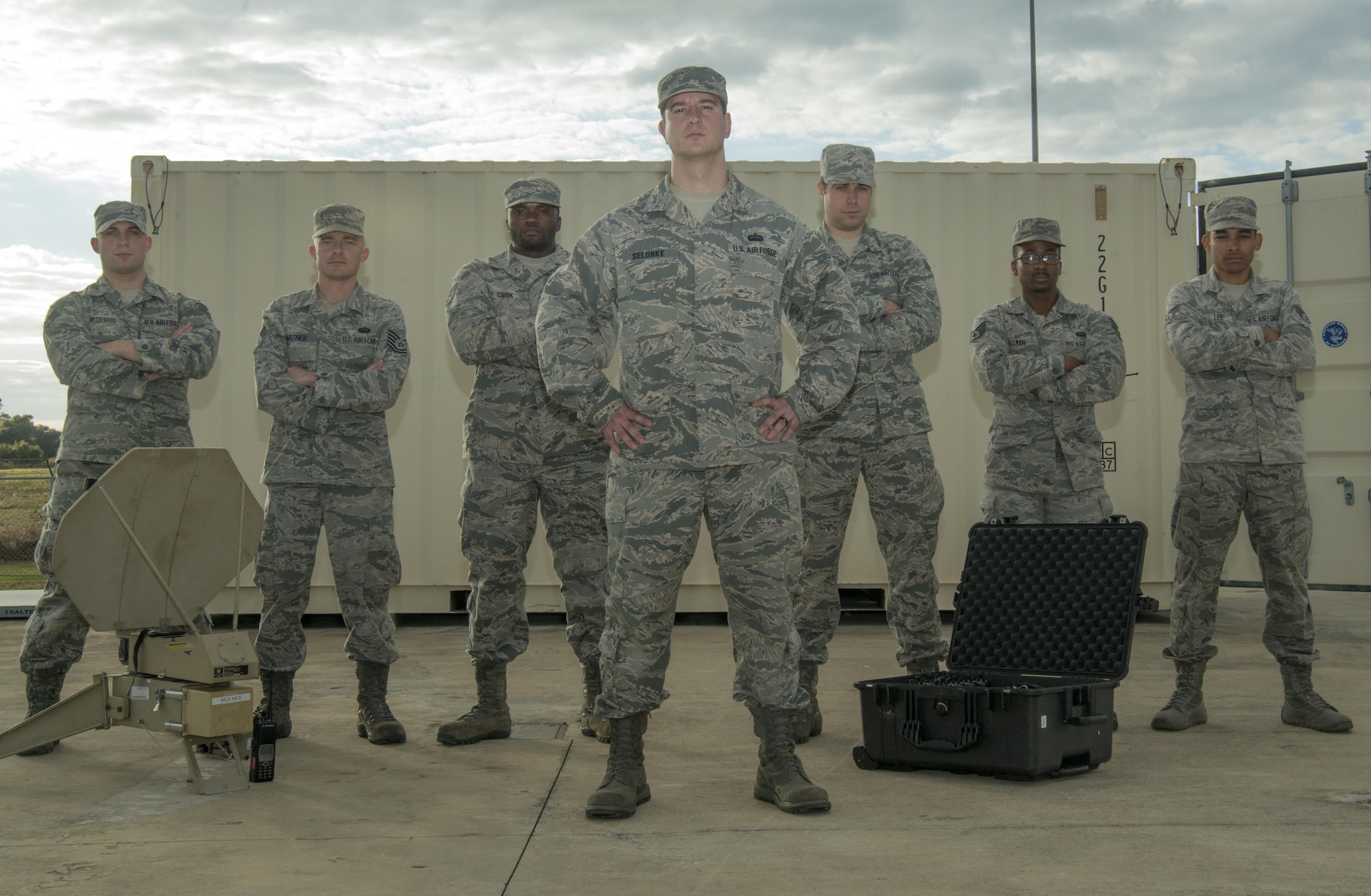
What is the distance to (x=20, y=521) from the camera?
1176 cm

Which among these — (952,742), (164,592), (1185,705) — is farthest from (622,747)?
(1185,705)

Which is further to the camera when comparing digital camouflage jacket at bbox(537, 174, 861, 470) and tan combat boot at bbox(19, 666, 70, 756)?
tan combat boot at bbox(19, 666, 70, 756)

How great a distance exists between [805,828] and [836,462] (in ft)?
5.09

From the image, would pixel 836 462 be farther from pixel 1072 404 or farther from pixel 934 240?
pixel 934 240

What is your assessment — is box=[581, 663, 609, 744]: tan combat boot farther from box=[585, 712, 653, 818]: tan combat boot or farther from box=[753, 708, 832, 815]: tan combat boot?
box=[753, 708, 832, 815]: tan combat boot

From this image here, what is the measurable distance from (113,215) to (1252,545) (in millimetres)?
4465

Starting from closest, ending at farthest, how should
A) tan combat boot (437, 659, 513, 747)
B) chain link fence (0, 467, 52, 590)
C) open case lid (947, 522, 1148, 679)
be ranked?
open case lid (947, 522, 1148, 679), tan combat boot (437, 659, 513, 747), chain link fence (0, 467, 52, 590)

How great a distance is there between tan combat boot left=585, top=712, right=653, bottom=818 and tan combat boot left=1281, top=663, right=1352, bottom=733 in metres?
2.50

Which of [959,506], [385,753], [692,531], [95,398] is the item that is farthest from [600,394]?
[959,506]

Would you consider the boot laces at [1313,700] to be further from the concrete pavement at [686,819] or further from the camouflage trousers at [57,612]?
the camouflage trousers at [57,612]

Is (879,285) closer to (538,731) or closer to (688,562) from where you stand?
(688,562)

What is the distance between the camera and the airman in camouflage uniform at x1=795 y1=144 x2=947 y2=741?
4020mm

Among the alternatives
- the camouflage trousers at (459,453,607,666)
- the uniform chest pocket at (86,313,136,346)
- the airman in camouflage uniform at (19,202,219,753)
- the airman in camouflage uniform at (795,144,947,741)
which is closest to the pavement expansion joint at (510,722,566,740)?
the camouflage trousers at (459,453,607,666)

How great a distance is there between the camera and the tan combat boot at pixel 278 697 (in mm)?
4039
